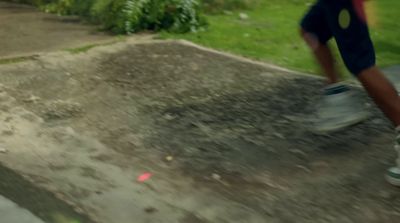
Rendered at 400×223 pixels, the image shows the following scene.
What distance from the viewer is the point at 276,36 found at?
7797mm

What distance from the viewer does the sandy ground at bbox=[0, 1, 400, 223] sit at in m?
3.78

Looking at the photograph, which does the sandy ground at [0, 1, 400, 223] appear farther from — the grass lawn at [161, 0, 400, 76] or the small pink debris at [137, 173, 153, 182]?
the grass lawn at [161, 0, 400, 76]

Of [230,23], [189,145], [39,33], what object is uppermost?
[189,145]

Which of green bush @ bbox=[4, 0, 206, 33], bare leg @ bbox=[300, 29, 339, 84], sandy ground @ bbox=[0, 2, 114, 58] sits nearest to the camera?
bare leg @ bbox=[300, 29, 339, 84]

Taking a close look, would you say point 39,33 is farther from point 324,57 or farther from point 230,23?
point 324,57

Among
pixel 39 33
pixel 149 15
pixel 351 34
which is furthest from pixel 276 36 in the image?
pixel 351 34

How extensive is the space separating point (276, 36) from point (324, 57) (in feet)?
11.3

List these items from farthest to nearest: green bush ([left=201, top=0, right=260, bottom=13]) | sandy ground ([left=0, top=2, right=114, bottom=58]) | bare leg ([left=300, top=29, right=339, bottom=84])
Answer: green bush ([left=201, top=0, right=260, bottom=13]) < sandy ground ([left=0, top=2, right=114, bottom=58]) < bare leg ([left=300, top=29, right=339, bottom=84])

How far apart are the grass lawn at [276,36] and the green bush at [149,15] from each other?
0.22m

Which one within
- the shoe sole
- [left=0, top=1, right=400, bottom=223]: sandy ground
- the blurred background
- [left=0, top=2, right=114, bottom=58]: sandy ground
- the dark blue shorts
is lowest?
[left=0, top=2, right=114, bottom=58]: sandy ground

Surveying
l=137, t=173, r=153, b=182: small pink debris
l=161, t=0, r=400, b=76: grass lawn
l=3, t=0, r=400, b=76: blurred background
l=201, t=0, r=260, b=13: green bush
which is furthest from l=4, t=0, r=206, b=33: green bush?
l=137, t=173, r=153, b=182: small pink debris

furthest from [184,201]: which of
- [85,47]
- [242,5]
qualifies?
[242,5]

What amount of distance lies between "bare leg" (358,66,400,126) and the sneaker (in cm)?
32

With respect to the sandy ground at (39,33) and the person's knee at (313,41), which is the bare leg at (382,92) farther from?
the sandy ground at (39,33)
